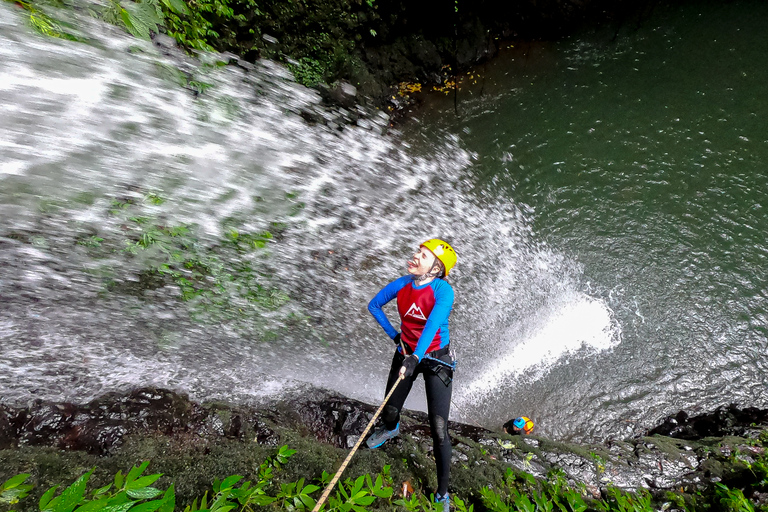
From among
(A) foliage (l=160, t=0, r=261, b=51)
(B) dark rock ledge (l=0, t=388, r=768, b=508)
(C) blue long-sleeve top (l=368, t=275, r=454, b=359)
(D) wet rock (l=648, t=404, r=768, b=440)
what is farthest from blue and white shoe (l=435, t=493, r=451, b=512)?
(A) foliage (l=160, t=0, r=261, b=51)

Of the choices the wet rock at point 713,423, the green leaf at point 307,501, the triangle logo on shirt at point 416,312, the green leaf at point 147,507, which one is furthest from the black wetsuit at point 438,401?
the wet rock at point 713,423

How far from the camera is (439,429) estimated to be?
3104 mm

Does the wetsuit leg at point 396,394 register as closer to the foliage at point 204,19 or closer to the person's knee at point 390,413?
the person's knee at point 390,413

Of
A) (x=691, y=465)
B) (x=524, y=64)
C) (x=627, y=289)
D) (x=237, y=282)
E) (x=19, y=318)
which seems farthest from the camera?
(x=524, y=64)

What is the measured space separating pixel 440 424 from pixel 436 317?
38.4 inches

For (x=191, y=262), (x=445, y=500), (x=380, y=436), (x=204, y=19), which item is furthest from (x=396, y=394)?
(x=204, y=19)

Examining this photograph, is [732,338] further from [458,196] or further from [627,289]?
[458,196]

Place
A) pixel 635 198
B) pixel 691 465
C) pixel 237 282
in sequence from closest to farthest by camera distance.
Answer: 1. pixel 691 465
2. pixel 237 282
3. pixel 635 198

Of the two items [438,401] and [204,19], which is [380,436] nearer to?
[438,401]

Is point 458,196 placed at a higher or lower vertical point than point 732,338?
higher

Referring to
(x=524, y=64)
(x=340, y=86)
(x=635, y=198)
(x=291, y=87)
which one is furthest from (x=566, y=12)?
(x=291, y=87)

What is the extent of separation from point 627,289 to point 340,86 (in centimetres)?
697

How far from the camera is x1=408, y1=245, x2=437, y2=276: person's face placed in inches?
116

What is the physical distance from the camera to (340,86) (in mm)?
7844
